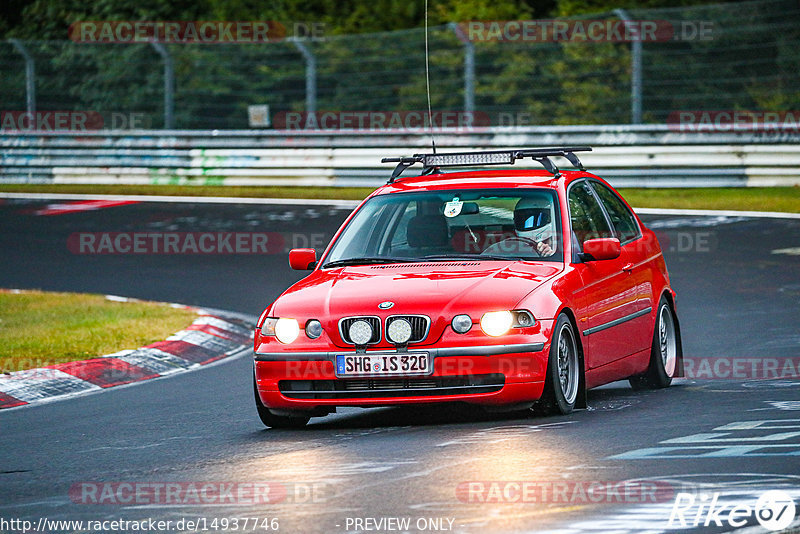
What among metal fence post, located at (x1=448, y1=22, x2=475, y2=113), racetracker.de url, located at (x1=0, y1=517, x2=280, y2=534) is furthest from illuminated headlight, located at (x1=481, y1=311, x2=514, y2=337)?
metal fence post, located at (x1=448, y1=22, x2=475, y2=113)

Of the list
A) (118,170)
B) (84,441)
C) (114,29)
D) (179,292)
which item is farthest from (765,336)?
(114,29)

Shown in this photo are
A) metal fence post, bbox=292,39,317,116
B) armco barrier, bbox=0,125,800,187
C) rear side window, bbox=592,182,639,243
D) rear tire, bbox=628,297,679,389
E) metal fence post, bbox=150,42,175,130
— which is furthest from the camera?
metal fence post, bbox=150,42,175,130

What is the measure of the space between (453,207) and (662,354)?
1711 millimetres

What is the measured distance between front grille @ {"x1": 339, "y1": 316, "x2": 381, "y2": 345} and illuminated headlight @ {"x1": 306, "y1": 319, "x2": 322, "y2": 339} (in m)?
0.13

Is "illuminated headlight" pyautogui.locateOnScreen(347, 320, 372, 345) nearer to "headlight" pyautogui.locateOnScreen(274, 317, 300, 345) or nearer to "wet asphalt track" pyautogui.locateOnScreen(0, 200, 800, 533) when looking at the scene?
"headlight" pyautogui.locateOnScreen(274, 317, 300, 345)

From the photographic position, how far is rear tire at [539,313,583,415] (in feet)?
26.7

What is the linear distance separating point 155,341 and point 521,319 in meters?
4.84

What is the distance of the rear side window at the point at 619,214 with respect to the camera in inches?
396

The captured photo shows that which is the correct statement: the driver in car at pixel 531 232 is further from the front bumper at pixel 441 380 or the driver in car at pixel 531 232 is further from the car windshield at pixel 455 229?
the front bumper at pixel 441 380

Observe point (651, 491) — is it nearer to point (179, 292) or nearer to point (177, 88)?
point (179, 292)

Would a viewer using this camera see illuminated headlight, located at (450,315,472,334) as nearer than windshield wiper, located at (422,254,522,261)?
Yes

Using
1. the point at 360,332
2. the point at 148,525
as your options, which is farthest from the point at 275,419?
the point at 148,525

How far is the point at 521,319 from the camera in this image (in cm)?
811

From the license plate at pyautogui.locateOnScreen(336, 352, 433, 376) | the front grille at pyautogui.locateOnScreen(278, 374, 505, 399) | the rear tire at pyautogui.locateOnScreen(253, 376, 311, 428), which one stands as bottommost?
the rear tire at pyautogui.locateOnScreen(253, 376, 311, 428)
